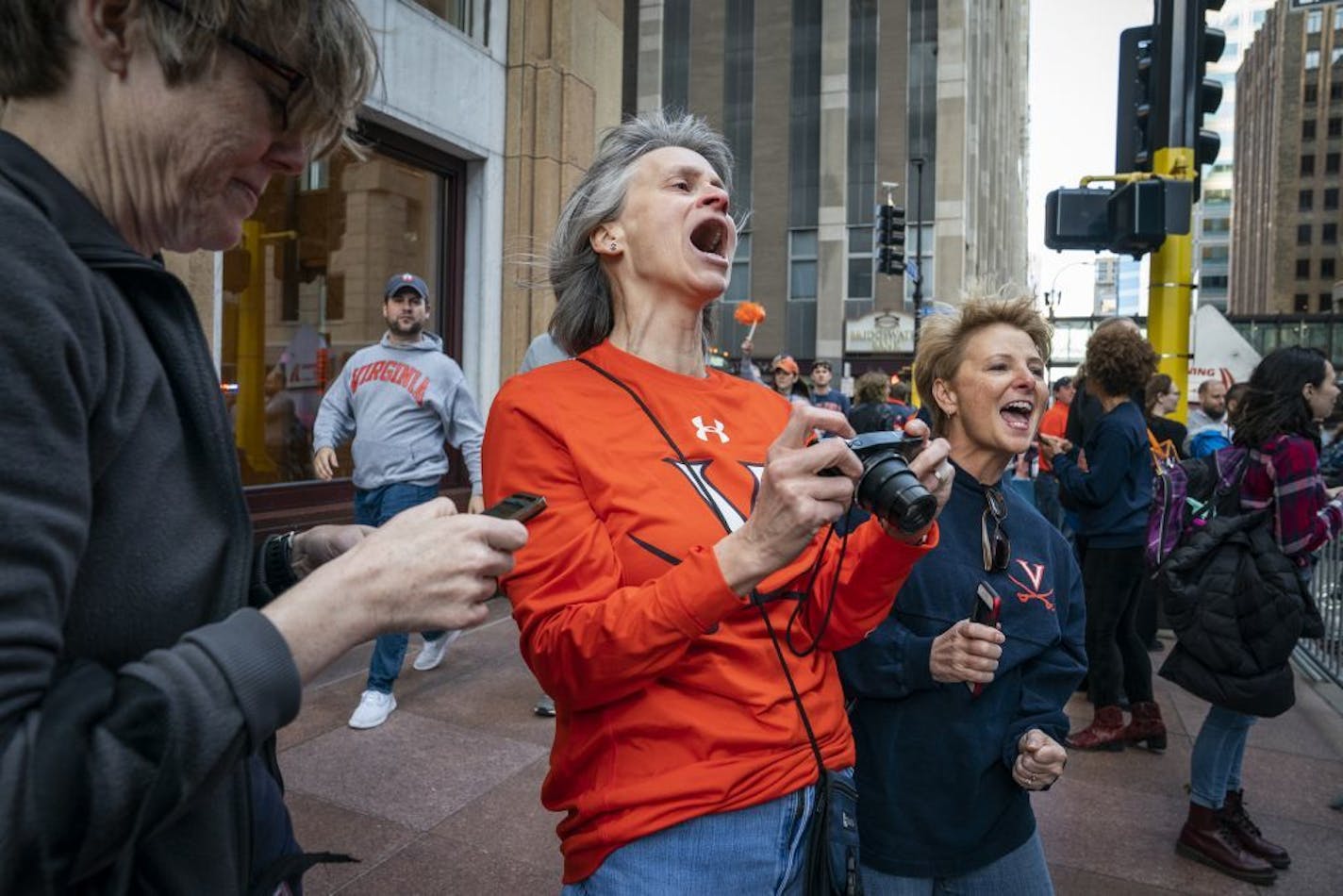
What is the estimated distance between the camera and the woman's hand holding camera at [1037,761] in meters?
2.03

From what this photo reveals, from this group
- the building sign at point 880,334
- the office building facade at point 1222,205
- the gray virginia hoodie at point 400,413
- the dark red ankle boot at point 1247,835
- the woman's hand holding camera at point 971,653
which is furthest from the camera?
the office building facade at point 1222,205

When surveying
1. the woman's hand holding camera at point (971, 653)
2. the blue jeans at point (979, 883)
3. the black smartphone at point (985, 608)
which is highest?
the black smartphone at point (985, 608)

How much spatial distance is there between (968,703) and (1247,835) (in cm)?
259

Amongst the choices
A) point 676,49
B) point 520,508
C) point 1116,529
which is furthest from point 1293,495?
point 676,49

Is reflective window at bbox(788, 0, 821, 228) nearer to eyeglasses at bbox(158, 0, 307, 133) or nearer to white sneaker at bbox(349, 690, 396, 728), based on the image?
white sneaker at bbox(349, 690, 396, 728)

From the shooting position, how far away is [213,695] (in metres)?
0.87

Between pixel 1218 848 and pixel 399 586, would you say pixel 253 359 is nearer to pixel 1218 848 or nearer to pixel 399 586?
pixel 399 586

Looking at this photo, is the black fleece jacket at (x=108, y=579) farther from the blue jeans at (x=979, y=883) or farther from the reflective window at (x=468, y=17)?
the reflective window at (x=468, y=17)

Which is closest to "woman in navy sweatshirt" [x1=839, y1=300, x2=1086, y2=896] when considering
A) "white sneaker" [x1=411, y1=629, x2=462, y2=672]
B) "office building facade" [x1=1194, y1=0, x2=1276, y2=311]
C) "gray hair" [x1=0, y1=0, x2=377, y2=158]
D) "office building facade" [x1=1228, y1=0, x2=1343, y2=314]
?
"gray hair" [x1=0, y1=0, x2=377, y2=158]

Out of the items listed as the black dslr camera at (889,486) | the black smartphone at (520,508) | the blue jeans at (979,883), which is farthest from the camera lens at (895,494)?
the blue jeans at (979,883)

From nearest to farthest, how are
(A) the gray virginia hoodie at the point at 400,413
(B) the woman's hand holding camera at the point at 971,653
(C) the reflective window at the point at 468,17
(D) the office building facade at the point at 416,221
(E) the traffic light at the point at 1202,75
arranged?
(B) the woman's hand holding camera at the point at 971,653, (A) the gray virginia hoodie at the point at 400,413, (E) the traffic light at the point at 1202,75, (D) the office building facade at the point at 416,221, (C) the reflective window at the point at 468,17

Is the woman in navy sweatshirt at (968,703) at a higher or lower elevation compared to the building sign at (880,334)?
lower

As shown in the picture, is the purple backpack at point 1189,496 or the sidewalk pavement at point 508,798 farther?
the purple backpack at point 1189,496

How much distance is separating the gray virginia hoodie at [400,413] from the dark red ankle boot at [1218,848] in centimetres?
409
